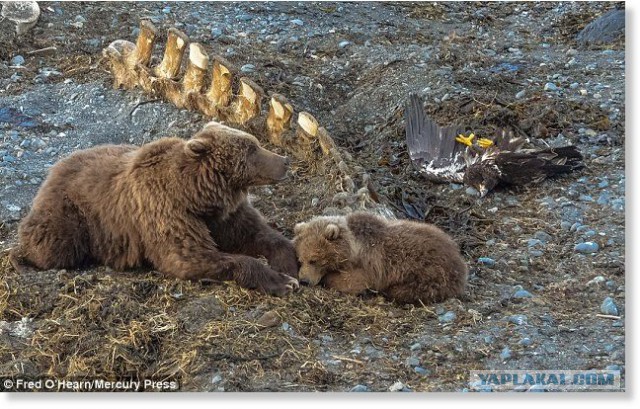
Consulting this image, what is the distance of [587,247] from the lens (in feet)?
27.4

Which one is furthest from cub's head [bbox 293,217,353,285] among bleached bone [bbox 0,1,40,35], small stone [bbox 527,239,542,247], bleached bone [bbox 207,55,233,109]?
bleached bone [bbox 0,1,40,35]

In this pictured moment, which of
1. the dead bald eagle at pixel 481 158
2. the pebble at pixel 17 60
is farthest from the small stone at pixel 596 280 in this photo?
the pebble at pixel 17 60

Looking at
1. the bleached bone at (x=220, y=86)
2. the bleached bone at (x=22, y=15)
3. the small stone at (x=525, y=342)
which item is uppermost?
the bleached bone at (x=22, y=15)

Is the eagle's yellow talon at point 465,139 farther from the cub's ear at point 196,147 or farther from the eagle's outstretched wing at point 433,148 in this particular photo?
the cub's ear at point 196,147

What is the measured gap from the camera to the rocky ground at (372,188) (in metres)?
6.75

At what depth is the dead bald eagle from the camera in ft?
31.0

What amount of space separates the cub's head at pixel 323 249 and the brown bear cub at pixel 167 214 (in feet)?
0.41

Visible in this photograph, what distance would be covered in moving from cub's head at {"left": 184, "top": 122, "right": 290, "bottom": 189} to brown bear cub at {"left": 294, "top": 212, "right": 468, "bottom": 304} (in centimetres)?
62

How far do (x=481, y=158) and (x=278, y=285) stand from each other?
300cm

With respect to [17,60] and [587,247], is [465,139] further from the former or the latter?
[17,60]

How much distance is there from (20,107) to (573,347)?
6604 millimetres

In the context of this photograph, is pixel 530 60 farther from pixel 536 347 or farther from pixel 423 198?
pixel 536 347

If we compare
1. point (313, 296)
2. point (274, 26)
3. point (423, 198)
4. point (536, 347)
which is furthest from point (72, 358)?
point (274, 26)

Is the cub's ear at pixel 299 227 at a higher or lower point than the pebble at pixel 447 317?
higher
